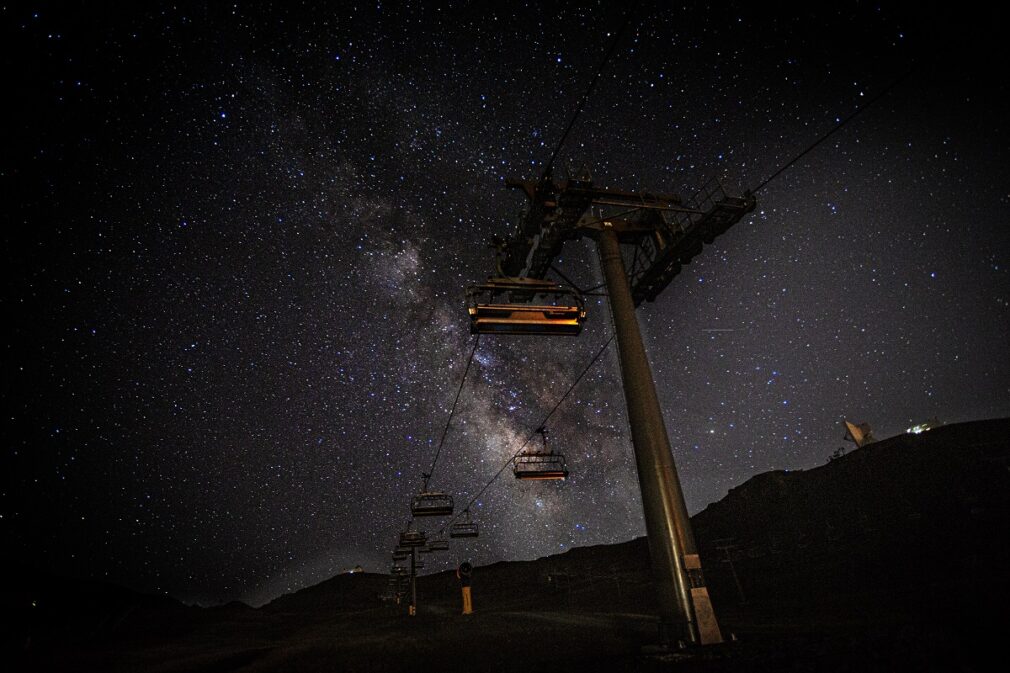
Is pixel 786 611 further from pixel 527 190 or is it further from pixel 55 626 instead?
pixel 55 626

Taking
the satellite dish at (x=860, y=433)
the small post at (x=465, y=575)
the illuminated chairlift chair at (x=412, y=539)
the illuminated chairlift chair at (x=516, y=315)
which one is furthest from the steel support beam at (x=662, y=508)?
the satellite dish at (x=860, y=433)

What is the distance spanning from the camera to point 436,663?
10211 millimetres

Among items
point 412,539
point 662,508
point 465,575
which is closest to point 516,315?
point 662,508

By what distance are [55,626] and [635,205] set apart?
11702cm

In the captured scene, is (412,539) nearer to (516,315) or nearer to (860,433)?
(516,315)

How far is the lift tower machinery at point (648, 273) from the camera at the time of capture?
972 centimetres

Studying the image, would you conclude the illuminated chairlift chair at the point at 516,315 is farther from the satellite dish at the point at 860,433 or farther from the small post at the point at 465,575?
the satellite dish at the point at 860,433

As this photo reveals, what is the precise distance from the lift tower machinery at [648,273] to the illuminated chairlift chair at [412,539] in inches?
952

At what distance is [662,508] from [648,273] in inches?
318

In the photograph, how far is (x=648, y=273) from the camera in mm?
15156

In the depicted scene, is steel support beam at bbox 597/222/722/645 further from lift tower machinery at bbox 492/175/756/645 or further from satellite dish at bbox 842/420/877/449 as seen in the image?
satellite dish at bbox 842/420/877/449

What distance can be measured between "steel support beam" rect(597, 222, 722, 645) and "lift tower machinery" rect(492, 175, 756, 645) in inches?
0.8

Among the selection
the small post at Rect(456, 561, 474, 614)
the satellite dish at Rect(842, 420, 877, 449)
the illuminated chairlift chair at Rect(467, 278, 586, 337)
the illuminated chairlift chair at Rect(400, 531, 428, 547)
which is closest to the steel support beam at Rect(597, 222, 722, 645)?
the illuminated chairlift chair at Rect(467, 278, 586, 337)

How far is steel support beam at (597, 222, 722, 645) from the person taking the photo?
9.36 m
